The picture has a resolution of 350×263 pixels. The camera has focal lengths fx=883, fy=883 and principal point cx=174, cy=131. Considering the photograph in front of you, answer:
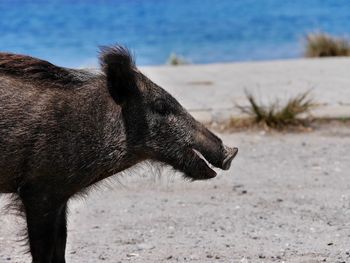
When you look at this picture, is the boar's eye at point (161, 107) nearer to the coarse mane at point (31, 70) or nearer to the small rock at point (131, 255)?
the coarse mane at point (31, 70)

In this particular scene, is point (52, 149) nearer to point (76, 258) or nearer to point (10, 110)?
point (10, 110)

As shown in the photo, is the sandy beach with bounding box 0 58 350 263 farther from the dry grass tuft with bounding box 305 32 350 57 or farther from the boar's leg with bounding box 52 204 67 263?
the dry grass tuft with bounding box 305 32 350 57

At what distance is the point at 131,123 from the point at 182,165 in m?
0.41

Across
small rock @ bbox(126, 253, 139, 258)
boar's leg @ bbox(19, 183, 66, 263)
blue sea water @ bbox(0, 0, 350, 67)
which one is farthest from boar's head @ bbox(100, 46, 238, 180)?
blue sea water @ bbox(0, 0, 350, 67)

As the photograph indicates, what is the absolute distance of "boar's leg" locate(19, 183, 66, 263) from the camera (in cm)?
509

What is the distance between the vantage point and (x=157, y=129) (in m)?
5.41

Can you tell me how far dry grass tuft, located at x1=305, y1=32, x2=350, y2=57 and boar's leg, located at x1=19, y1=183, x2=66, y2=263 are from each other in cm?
1311

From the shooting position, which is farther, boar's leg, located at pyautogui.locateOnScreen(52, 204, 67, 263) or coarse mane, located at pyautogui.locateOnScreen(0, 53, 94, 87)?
boar's leg, located at pyautogui.locateOnScreen(52, 204, 67, 263)

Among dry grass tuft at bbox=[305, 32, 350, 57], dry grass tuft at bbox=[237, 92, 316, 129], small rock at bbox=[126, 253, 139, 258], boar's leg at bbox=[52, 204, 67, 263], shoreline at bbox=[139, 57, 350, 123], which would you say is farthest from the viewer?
dry grass tuft at bbox=[305, 32, 350, 57]

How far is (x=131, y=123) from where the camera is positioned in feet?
17.6

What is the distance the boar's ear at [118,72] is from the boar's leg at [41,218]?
2.45 ft

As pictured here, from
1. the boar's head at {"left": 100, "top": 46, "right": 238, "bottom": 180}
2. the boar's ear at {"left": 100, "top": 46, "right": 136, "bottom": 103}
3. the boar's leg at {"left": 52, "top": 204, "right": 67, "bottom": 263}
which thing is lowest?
the boar's leg at {"left": 52, "top": 204, "right": 67, "bottom": 263}

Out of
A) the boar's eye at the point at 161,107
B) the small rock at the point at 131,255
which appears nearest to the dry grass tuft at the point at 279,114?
the small rock at the point at 131,255

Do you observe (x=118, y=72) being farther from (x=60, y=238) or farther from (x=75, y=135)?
(x=60, y=238)
